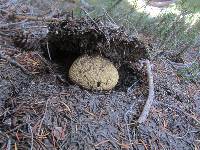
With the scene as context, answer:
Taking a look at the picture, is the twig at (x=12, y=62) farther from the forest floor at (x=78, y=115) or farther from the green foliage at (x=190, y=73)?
the green foliage at (x=190, y=73)

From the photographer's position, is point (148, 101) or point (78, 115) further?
point (148, 101)

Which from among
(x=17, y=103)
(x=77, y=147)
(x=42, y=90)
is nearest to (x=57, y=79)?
(x=42, y=90)

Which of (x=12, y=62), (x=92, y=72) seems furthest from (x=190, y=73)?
(x=12, y=62)

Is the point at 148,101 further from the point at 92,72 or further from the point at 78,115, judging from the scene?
the point at 78,115

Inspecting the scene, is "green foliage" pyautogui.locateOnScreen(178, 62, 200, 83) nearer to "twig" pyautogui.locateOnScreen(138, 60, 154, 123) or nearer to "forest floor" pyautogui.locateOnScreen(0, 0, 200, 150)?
"forest floor" pyautogui.locateOnScreen(0, 0, 200, 150)

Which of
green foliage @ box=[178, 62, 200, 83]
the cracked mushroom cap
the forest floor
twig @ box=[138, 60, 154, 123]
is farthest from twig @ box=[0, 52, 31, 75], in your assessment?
green foliage @ box=[178, 62, 200, 83]

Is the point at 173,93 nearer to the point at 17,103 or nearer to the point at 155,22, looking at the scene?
Answer: the point at 17,103
